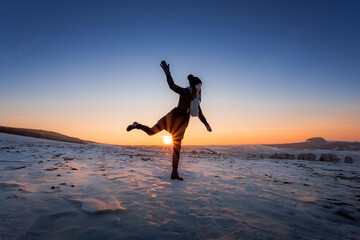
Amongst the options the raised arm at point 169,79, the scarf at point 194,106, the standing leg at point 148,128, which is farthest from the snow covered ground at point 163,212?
the raised arm at point 169,79

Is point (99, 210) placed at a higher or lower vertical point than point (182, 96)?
lower

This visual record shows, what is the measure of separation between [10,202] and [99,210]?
0.98m

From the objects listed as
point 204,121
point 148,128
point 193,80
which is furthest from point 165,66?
point 204,121

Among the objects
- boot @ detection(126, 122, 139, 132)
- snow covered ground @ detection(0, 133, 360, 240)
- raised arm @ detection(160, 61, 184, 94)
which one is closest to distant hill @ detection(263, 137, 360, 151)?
snow covered ground @ detection(0, 133, 360, 240)

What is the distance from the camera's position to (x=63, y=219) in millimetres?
1537

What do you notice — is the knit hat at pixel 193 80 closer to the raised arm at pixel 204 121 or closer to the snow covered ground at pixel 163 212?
the raised arm at pixel 204 121

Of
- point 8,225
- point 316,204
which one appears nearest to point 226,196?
point 316,204

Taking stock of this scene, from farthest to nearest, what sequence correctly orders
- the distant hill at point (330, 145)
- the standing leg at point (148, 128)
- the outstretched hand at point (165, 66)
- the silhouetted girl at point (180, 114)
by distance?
1. the distant hill at point (330, 145)
2. the standing leg at point (148, 128)
3. the silhouetted girl at point (180, 114)
4. the outstretched hand at point (165, 66)

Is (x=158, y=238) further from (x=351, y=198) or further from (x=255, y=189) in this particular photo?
(x=351, y=198)

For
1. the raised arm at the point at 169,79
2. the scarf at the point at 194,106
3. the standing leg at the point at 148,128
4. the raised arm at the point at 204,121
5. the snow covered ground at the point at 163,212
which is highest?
the raised arm at the point at 169,79

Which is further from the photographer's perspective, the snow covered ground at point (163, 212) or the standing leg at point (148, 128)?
the standing leg at point (148, 128)

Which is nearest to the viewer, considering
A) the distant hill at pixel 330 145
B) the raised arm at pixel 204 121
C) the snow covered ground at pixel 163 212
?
the snow covered ground at pixel 163 212

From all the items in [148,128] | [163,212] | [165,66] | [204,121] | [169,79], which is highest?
[165,66]

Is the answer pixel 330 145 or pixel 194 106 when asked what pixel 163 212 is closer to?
pixel 194 106
